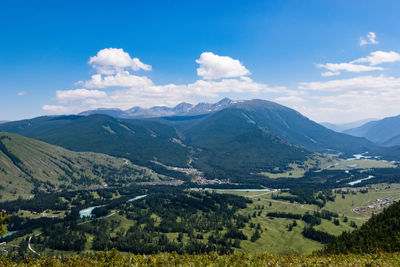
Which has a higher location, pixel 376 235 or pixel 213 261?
pixel 213 261

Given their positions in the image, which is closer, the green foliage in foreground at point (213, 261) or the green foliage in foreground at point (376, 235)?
the green foliage in foreground at point (213, 261)

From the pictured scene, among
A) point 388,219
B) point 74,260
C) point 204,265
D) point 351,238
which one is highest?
point 204,265

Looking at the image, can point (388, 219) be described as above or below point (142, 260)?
below

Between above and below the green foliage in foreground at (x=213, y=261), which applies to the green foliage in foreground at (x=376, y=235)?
below

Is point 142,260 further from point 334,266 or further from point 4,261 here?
point 334,266

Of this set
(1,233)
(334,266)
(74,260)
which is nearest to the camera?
(334,266)

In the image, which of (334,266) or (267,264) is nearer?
(334,266)

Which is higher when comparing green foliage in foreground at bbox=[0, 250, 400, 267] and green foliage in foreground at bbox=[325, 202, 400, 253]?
green foliage in foreground at bbox=[0, 250, 400, 267]

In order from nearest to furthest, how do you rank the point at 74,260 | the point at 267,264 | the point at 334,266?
the point at 334,266 → the point at 267,264 → the point at 74,260

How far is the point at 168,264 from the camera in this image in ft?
150

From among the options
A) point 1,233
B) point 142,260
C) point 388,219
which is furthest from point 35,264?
point 388,219

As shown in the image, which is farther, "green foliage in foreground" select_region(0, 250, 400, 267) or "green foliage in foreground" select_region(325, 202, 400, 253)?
"green foliage in foreground" select_region(325, 202, 400, 253)

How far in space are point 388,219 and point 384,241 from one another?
20.1 m

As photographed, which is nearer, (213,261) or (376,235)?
(213,261)
